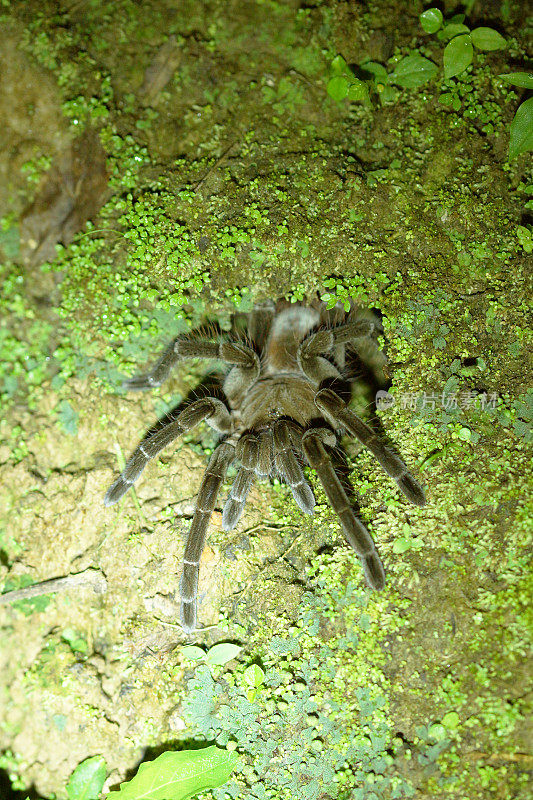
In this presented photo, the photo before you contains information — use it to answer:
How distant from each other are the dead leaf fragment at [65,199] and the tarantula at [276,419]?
1.76 metres

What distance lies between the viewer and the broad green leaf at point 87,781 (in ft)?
12.3

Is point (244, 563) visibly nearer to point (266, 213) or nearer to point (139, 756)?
point (139, 756)

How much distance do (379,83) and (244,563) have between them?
426 centimetres

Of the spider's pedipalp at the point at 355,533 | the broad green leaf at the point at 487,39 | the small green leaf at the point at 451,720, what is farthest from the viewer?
the broad green leaf at the point at 487,39

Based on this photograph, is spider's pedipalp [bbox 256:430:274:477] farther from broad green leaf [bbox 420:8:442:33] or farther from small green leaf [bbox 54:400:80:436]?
broad green leaf [bbox 420:8:442:33]

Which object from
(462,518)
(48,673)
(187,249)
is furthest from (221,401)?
(48,673)

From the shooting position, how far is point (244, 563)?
4.06m

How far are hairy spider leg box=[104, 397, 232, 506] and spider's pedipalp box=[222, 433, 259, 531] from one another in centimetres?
47

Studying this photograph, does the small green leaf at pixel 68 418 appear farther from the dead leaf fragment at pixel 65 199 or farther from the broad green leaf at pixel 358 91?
the broad green leaf at pixel 358 91

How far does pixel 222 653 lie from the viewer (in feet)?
12.2

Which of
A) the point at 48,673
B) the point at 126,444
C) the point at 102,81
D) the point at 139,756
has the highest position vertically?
the point at 102,81

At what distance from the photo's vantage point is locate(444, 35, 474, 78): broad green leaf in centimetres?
Answer: 444

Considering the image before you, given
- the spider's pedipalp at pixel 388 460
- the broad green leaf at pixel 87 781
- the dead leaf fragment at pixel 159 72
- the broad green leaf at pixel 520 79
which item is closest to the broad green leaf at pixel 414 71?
the broad green leaf at pixel 520 79

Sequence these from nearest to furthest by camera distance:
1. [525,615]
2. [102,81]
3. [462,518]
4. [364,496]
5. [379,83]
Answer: [525,615], [462,518], [364,496], [379,83], [102,81]
